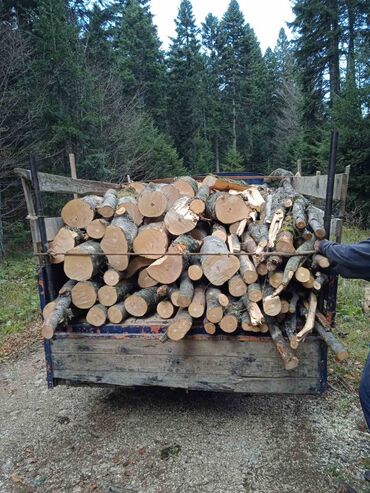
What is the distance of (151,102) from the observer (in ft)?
89.1

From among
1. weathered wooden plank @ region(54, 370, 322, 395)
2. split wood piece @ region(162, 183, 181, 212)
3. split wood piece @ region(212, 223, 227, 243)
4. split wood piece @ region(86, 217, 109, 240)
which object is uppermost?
split wood piece @ region(162, 183, 181, 212)

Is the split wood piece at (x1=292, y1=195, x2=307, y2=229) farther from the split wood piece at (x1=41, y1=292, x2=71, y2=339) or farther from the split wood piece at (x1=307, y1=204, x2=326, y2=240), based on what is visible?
the split wood piece at (x1=41, y1=292, x2=71, y2=339)

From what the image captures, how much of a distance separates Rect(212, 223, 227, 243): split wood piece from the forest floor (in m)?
1.65

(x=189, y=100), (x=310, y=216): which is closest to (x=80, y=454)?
(x=310, y=216)

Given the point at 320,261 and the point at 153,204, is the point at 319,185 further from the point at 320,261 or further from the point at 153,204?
the point at 153,204

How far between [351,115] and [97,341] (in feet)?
40.1

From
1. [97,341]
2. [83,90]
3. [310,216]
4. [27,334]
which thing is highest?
[83,90]

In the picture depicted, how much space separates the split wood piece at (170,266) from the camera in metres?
2.76

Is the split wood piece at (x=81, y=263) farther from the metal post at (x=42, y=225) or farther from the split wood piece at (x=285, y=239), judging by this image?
the split wood piece at (x=285, y=239)

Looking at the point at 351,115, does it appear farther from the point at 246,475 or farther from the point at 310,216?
the point at 246,475

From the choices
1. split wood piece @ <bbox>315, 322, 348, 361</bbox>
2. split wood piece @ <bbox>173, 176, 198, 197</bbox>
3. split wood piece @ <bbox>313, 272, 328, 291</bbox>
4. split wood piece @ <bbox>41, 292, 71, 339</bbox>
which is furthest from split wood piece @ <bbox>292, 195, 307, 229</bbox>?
split wood piece @ <bbox>41, 292, 71, 339</bbox>

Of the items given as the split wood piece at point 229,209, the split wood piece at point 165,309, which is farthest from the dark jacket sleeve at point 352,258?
the split wood piece at point 165,309

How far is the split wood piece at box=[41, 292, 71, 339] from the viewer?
2.63 m

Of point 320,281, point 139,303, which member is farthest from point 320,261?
point 139,303
